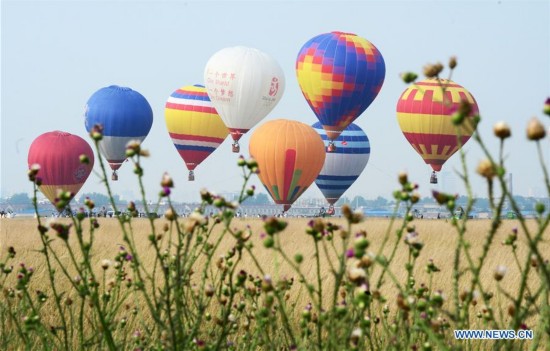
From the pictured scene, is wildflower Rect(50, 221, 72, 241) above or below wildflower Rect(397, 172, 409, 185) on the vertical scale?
below

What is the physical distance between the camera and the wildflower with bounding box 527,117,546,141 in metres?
2.47

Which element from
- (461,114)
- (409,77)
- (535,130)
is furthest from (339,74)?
(535,130)

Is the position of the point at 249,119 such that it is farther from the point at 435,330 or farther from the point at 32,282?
the point at 435,330

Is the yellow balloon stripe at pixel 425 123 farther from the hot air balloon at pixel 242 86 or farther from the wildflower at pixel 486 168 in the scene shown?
the wildflower at pixel 486 168

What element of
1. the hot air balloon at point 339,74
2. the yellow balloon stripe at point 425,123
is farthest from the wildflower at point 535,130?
the yellow balloon stripe at point 425,123

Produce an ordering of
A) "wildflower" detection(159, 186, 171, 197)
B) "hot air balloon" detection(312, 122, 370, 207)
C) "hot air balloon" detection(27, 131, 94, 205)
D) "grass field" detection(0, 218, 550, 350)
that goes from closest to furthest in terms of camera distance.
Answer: "wildflower" detection(159, 186, 171, 197) < "grass field" detection(0, 218, 550, 350) < "hot air balloon" detection(27, 131, 94, 205) < "hot air balloon" detection(312, 122, 370, 207)

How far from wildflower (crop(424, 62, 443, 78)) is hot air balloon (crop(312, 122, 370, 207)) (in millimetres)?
51881

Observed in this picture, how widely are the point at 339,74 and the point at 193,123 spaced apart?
14.2m

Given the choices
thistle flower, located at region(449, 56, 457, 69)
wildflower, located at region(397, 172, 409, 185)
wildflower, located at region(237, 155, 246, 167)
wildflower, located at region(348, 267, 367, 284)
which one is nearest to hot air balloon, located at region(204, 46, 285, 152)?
wildflower, located at region(237, 155, 246, 167)

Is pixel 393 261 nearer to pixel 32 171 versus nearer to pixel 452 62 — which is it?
pixel 32 171

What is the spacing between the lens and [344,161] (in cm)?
5644

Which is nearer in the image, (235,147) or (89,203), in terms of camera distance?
(89,203)

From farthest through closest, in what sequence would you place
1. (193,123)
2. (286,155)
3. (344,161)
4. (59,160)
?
(344,161) → (193,123) → (59,160) → (286,155)

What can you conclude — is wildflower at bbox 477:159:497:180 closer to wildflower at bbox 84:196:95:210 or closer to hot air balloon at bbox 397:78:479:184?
wildflower at bbox 84:196:95:210
